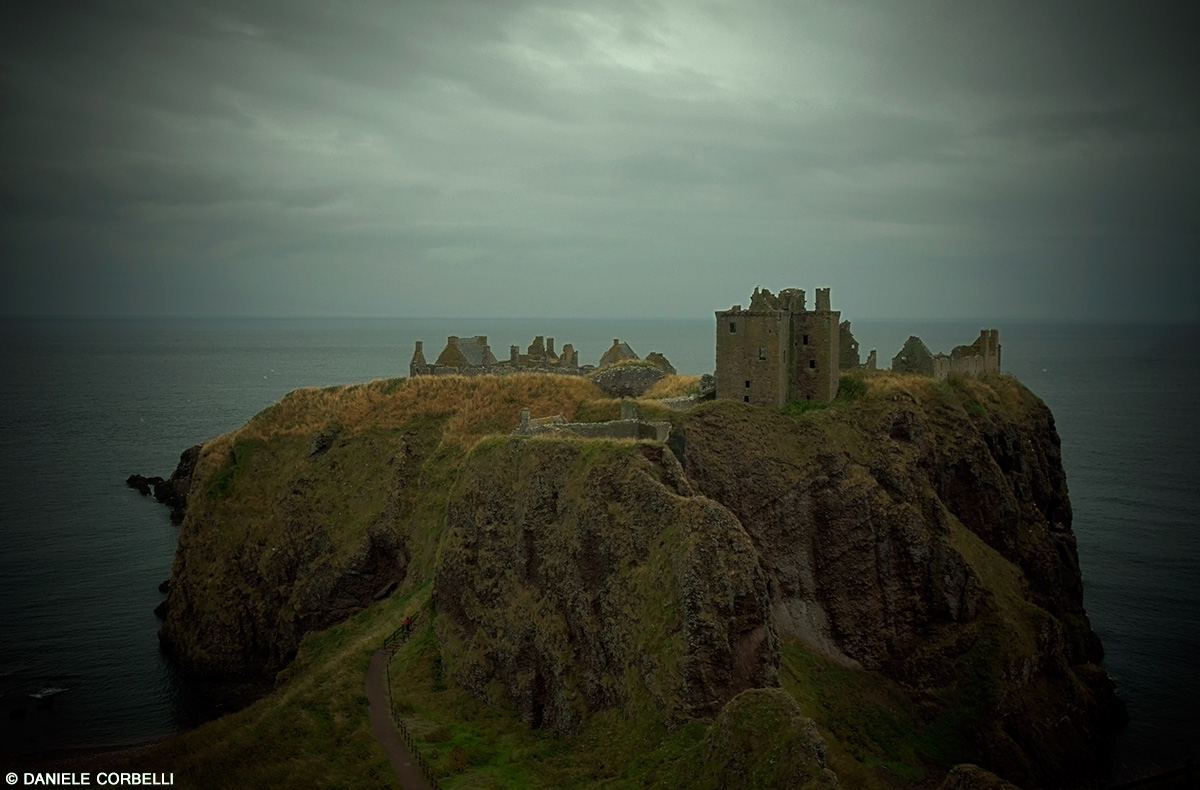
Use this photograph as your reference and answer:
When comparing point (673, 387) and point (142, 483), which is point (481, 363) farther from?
point (142, 483)

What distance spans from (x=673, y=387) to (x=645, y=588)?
85.5 ft

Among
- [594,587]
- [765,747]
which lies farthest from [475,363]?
[765,747]

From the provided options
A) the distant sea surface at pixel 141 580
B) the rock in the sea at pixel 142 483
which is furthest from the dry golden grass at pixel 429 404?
the rock in the sea at pixel 142 483

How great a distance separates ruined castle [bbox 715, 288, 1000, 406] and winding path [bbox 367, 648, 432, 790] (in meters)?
25.4

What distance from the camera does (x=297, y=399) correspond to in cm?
7038

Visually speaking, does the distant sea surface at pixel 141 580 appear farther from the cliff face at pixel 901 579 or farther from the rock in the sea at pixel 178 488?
the cliff face at pixel 901 579

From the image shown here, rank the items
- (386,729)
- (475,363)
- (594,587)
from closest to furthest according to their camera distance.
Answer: (386,729), (594,587), (475,363)

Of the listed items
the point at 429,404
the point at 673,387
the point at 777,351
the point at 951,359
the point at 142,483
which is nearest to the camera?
the point at 777,351

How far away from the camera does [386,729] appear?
3878 cm

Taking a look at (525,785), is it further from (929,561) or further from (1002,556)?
(1002,556)

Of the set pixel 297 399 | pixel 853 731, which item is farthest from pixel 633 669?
pixel 297 399

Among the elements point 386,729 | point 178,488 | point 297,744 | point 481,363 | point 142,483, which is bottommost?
point 142,483

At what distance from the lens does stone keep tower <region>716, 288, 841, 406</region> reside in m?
56.2

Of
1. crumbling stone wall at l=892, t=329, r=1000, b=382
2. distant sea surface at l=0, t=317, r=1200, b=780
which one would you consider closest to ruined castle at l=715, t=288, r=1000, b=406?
crumbling stone wall at l=892, t=329, r=1000, b=382
